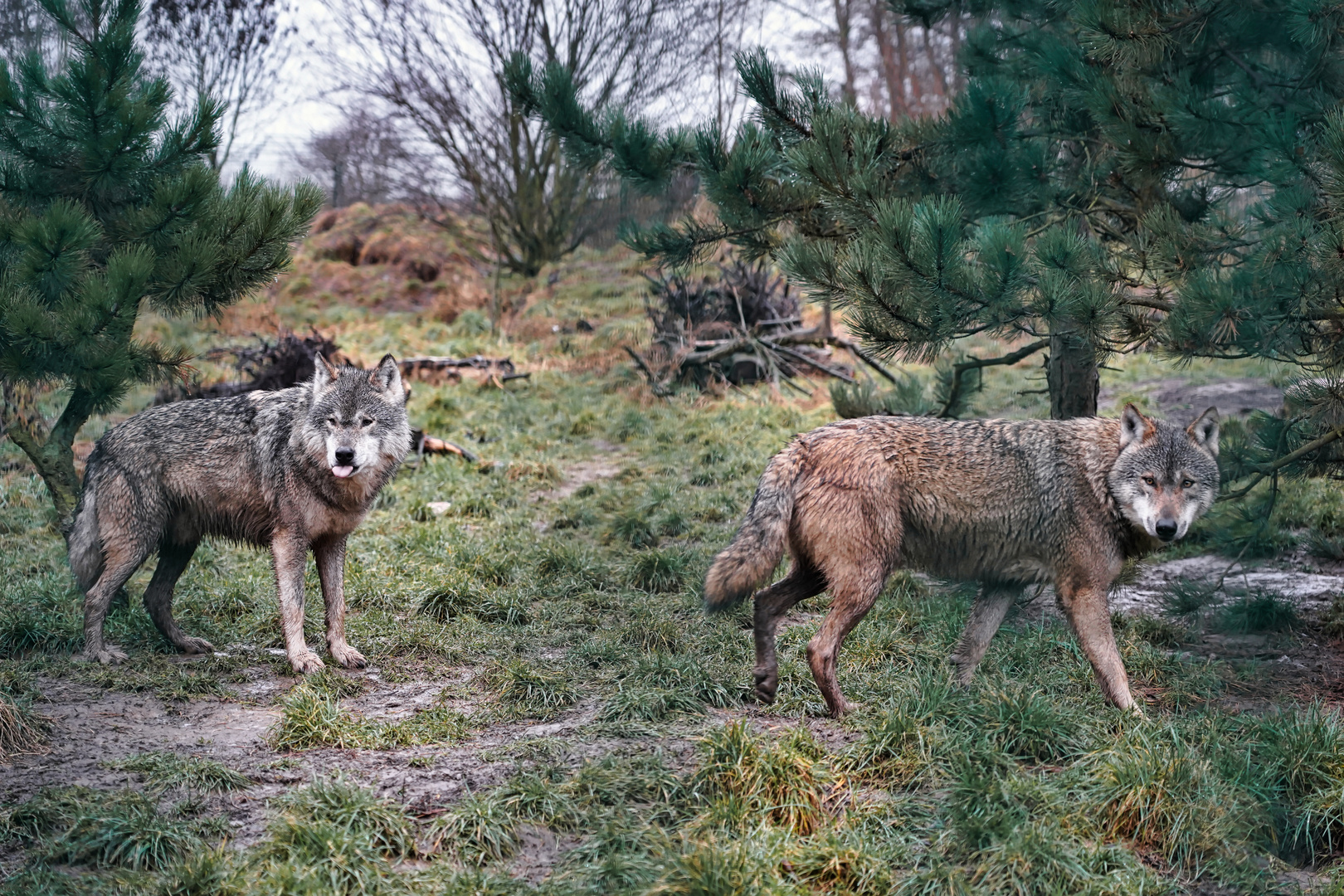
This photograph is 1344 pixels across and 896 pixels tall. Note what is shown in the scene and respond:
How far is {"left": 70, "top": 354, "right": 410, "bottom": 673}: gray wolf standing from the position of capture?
230 inches

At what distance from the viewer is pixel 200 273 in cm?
618

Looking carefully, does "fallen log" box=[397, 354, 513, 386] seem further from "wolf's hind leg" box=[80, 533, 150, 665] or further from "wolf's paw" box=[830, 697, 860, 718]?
"wolf's paw" box=[830, 697, 860, 718]

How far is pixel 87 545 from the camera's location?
19.6 ft

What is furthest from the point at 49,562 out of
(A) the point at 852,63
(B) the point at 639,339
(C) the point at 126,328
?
(A) the point at 852,63

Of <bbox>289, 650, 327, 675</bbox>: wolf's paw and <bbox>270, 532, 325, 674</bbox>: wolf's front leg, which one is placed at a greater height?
<bbox>270, 532, 325, 674</bbox>: wolf's front leg

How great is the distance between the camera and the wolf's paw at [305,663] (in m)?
5.68

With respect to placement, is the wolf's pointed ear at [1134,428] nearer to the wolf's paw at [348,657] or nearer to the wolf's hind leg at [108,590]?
the wolf's paw at [348,657]

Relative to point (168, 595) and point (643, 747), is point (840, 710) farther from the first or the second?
point (168, 595)

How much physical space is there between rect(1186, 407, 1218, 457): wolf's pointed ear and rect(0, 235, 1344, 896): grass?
52.0 inches

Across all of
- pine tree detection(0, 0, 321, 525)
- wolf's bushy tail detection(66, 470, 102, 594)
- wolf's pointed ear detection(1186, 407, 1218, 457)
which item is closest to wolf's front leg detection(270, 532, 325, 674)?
wolf's bushy tail detection(66, 470, 102, 594)

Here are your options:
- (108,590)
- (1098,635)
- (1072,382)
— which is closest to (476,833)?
(1098,635)

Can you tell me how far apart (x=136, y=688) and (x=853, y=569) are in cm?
405

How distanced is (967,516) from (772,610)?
1155 millimetres

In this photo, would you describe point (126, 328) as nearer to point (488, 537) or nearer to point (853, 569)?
point (488, 537)
